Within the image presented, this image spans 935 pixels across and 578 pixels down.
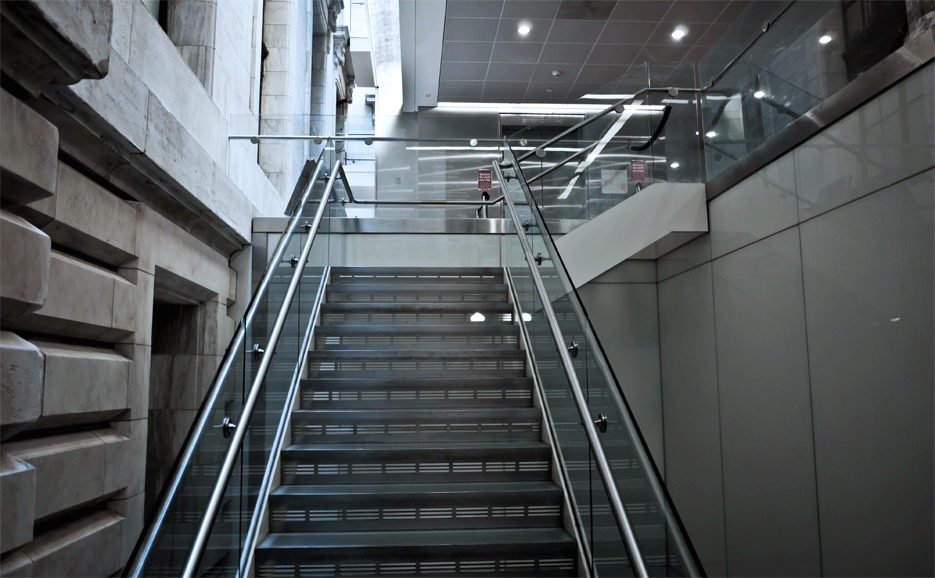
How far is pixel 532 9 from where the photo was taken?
362 inches

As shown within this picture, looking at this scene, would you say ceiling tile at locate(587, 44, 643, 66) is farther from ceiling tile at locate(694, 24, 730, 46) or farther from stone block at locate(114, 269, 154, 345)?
stone block at locate(114, 269, 154, 345)

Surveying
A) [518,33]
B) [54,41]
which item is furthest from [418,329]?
[518,33]

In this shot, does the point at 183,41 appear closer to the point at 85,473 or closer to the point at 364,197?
the point at 364,197

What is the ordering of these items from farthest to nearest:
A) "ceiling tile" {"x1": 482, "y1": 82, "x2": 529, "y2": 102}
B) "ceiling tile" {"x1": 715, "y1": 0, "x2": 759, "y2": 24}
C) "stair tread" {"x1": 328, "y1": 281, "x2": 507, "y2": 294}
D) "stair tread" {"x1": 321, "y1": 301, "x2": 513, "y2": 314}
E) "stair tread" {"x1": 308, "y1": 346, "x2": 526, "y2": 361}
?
"ceiling tile" {"x1": 482, "y1": 82, "x2": 529, "y2": 102} → "ceiling tile" {"x1": 715, "y1": 0, "x2": 759, "y2": 24} → "stair tread" {"x1": 328, "y1": 281, "x2": 507, "y2": 294} → "stair tread" {"x1": 321, "y1": 301, "x2": 513, "y2": 314} → "stair tread" {"x1": 308, "y1": 346, "x2": 526, "y2": 361}

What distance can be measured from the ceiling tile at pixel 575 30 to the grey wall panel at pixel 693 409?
186 inches

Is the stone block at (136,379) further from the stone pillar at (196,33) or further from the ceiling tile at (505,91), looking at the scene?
the ceiling tile at (505,91)

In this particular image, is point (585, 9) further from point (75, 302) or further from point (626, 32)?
point (75, 302)

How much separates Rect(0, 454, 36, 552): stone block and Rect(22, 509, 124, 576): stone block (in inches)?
14.8

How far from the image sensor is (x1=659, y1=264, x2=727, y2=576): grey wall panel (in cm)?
577

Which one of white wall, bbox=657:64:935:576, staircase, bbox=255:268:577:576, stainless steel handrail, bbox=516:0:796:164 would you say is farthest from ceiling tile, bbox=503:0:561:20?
staircase, bbox=255:268:577:576

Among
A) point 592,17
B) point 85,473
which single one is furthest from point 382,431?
point 592,17

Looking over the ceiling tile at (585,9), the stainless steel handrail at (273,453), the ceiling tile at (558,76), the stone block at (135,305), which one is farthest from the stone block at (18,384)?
the ceiling tile at (558,76)

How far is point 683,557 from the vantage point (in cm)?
200

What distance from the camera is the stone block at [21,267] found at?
2.23m
